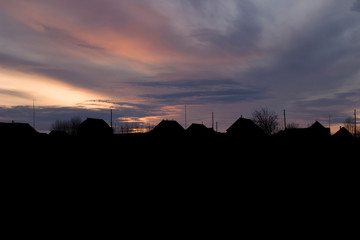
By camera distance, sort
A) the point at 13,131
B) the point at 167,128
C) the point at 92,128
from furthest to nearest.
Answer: the point at 92,128
the point at 167,128
the point at 13,131

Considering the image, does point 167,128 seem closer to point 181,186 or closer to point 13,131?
point 13,131

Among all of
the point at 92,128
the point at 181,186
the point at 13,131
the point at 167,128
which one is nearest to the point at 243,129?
the point at 167,128

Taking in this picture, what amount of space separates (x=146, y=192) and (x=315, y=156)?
16685mm

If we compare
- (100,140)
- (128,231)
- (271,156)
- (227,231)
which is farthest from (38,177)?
(271,156)

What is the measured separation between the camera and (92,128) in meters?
62.3

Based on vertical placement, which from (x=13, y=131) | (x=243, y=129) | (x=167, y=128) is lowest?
(x=243, y=129)

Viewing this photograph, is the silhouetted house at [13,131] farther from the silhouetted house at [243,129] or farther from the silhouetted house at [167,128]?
the silhouetted house at [243,129]

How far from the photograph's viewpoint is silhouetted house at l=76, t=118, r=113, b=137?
61806 millimetres

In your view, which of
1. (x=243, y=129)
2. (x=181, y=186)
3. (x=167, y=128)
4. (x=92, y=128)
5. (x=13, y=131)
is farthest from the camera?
(x=92, y=128)

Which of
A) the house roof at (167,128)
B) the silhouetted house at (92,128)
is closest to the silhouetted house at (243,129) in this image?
the house roof at (167,128)

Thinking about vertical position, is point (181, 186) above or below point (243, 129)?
below

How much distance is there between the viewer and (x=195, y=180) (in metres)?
20.5

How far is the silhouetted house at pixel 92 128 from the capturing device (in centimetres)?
6181

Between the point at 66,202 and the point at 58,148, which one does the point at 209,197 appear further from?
the point at 58,148
